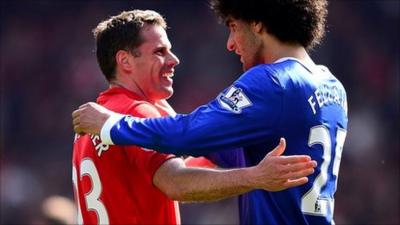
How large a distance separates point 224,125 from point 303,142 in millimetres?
448

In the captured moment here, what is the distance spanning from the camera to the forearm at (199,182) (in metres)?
4.83

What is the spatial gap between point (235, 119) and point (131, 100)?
0.87 metres

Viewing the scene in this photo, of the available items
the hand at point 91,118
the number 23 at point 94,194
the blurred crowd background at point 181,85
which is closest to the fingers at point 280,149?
the hand at point 91,118

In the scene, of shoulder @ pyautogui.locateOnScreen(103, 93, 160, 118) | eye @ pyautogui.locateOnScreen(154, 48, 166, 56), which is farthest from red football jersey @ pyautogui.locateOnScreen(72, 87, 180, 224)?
eye @ pyautogui.locateOnScreen(154, 48, 166, 56)

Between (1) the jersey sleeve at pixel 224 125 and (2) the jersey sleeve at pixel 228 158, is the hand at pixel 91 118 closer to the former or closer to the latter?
(1) the jersey sleeve at pixel 224 125

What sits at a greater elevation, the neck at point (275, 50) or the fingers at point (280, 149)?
the neck at point (275, 50)

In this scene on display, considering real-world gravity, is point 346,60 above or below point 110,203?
above

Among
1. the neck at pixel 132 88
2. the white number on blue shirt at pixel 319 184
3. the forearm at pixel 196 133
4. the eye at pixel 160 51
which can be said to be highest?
the eye at pixel 160 51

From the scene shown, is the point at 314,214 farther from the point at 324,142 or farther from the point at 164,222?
the point at 164,222

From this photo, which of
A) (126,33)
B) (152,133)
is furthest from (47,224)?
(152,133)

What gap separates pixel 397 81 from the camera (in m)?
13.2

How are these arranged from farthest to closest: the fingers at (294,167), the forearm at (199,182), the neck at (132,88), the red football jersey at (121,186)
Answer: the neck at (132,88), the red football jersey at (121,186), the forearm at (199,182), the fingers at (294,167)

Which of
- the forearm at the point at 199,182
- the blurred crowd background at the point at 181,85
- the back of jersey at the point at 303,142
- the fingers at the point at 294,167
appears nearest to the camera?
the fingers at the point at 294,167

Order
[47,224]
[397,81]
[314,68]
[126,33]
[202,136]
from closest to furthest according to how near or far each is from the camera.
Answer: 1. [202,136]
2. [314,68]
3. [126,33]
4. [47,224]
5. [397,81]
